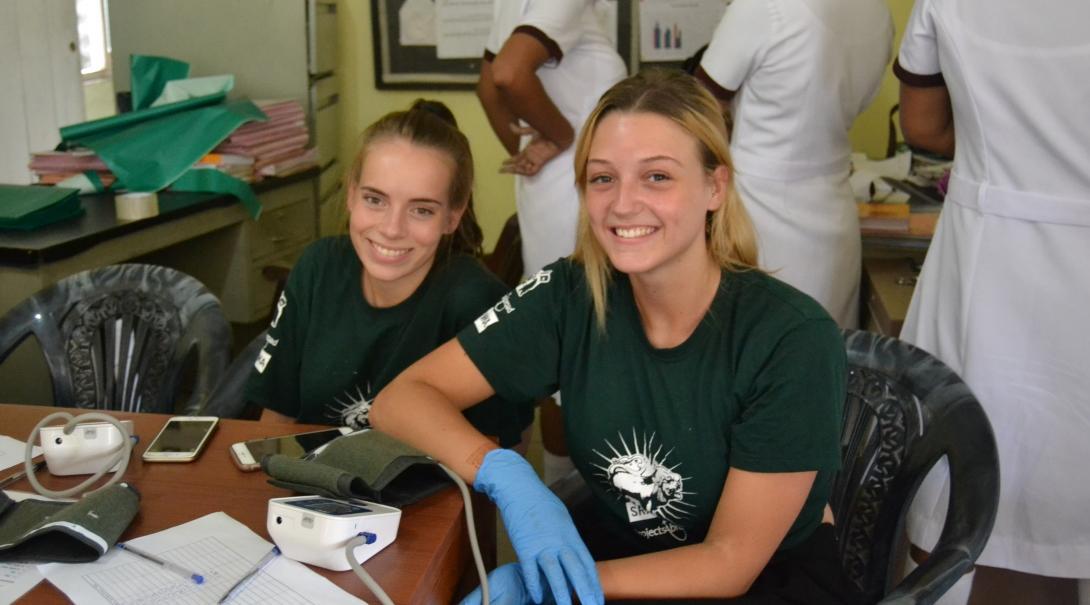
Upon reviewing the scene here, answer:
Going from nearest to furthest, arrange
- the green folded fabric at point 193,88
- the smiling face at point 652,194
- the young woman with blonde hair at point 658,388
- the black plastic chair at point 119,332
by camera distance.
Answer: the young woman with blonde hair at point 658,388, the smiling face at point 652,194, the black plastic chair at point 119,332, the green folded fabric at point 193,88

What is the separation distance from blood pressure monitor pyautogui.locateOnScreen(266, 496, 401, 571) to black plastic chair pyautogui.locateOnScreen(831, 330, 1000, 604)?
0.65 metres

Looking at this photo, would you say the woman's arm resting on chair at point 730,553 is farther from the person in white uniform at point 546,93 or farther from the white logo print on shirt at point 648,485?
the person in white uniform at point 546,93

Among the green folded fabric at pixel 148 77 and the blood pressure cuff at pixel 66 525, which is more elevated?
the green folded fabric at pixel 148 77

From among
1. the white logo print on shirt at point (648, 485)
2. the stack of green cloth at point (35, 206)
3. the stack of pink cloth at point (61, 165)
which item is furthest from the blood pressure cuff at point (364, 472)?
the stack of pink cloth at point (61, 165)

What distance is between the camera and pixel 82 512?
36.1 inches

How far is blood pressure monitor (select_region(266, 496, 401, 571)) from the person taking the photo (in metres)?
0.87

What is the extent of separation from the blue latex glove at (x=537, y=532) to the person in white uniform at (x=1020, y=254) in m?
0.73

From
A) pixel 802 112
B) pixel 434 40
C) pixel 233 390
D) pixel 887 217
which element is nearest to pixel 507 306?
pixel 233 390

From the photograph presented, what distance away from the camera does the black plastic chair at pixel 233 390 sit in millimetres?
1528

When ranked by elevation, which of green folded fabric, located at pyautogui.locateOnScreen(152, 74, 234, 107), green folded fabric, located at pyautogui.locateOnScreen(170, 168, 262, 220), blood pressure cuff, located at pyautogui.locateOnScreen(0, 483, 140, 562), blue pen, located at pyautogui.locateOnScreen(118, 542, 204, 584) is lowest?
blue pen, located at pyautogui.locateOnScreen(118, 542, 204, 584)

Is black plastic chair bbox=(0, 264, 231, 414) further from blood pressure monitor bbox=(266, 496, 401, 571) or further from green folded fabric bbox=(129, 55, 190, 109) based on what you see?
green folded fabric bbox=(129, 55, 190, 109)

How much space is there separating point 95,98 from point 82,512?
9.42 ft

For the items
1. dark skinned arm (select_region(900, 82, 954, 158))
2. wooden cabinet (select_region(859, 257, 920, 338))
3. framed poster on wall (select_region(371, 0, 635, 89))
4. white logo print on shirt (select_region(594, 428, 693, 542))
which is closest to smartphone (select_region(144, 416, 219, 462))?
white logo print on shirt (select_region(594, 428, 693, 542))

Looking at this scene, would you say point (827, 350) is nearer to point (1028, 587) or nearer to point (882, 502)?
point (882, 502)
